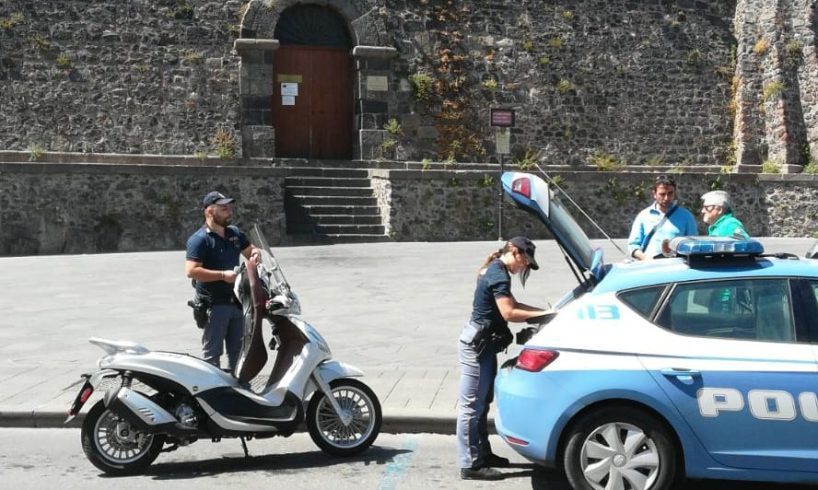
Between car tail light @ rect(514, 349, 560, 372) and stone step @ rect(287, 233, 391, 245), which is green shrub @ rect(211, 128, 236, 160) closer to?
stone step @ rect(287, 233, 391, 245)

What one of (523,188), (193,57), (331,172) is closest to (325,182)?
(331,172)

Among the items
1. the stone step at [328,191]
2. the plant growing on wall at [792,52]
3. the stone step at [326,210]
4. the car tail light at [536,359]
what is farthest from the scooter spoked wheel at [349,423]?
the plant growing on wall at [792,52]

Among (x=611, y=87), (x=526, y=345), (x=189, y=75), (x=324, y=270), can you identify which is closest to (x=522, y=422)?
(x=526, y=345)

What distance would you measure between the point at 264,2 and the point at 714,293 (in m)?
19.9

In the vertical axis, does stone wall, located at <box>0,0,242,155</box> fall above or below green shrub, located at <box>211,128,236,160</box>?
above

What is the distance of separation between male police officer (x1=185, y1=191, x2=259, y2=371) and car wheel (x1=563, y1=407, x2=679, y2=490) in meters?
3.08

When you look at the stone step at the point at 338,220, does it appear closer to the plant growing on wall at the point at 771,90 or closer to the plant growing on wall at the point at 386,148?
the plant growing on wall at the point at 386,148

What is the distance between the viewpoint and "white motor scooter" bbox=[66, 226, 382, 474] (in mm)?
6836

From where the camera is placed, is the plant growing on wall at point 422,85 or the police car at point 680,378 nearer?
the police car at point 680,378

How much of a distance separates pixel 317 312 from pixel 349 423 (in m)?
6.04

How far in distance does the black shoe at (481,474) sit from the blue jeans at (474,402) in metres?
0.03

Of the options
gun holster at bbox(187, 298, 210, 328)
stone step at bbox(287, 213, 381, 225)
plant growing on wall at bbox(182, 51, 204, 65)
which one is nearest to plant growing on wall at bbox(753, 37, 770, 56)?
stone step at bbox(287, 213, 381, 225)

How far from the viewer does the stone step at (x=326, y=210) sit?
2186 centimetres

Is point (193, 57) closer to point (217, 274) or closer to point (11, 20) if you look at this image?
point (11, 20)
